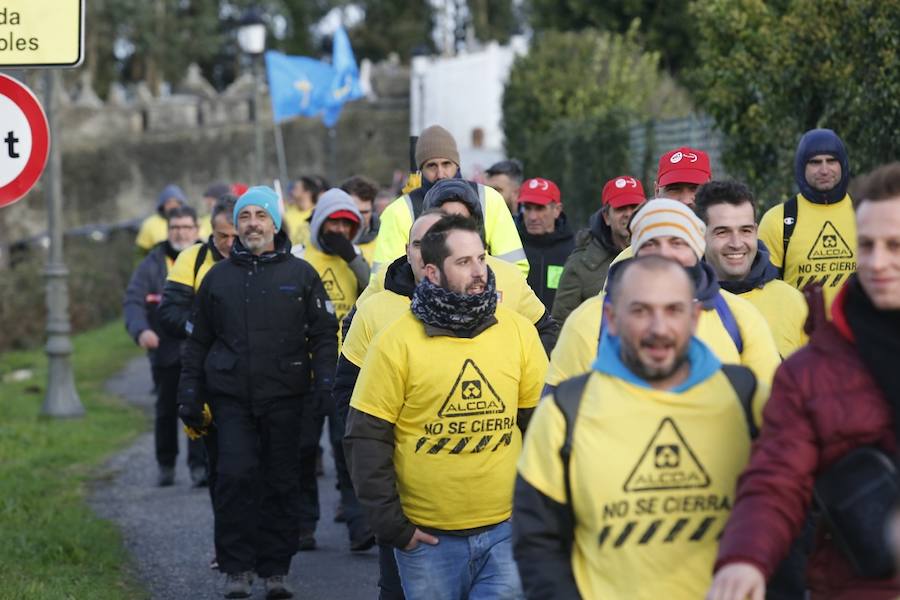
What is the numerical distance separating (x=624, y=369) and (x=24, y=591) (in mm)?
5123

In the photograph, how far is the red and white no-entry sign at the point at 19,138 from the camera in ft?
26.1

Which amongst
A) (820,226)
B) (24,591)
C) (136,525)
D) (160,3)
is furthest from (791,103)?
(160,3)

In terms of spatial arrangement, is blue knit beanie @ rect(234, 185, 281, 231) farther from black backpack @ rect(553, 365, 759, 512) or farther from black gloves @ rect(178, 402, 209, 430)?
black backpack @ rect(553, 365, 759, 512)

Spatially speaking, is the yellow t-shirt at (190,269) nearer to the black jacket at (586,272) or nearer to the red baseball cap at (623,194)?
the black jacket at (586,272)

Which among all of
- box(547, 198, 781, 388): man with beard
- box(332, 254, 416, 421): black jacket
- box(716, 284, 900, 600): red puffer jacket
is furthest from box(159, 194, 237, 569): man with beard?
box(716, 284, 900, 600): red puffer jacket

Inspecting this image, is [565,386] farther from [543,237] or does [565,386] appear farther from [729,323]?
[543,237]

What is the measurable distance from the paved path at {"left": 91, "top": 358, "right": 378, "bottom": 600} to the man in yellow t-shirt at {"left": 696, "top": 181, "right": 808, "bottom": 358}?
115 inches

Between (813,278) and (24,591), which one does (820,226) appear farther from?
(24,591)

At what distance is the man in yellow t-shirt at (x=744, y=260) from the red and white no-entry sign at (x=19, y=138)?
3243mm

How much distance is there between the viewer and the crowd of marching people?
3.82m

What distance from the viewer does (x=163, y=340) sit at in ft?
40.6

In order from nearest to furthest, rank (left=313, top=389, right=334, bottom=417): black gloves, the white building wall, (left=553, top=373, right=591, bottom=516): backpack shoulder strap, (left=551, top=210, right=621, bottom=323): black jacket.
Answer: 1. (left=553, top=373, right=591, bottom=516): backpack shoulder strap
2. (left=551, top=210, right=621, bottom=323): black jacket
3. (left=313, top=389, right=334, bottom=417): black gloves
4. the white building wall

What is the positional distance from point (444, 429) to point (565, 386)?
1713 mm

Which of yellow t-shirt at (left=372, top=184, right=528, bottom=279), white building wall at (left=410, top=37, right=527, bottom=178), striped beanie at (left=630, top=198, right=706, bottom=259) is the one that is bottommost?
yellow t-shirt at (left=372, top=184, right=528, bottom=279)
